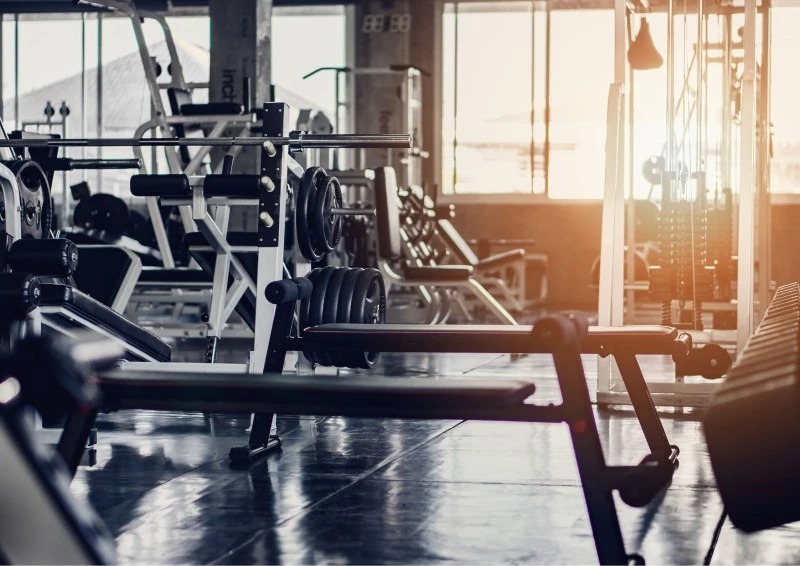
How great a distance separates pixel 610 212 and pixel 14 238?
1.92 meters

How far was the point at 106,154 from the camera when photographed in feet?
35.3

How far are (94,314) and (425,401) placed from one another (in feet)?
5.36

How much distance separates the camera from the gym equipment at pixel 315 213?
303 centimetres

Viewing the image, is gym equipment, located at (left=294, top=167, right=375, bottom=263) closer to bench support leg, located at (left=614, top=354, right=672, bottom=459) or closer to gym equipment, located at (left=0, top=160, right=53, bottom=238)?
gym equipment, located at (left=0, top=160, right=53, bottom=238)

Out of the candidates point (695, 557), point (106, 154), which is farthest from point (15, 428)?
point (106, 154)

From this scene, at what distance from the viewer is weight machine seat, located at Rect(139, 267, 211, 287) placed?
5477 millimetres

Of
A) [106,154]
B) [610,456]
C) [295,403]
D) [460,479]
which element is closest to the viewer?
[295,403]

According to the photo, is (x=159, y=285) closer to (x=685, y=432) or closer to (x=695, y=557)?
(x=685, y=432)

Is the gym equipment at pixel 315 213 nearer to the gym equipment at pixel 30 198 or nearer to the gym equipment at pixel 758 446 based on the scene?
the gym equipment at pixel 30 198

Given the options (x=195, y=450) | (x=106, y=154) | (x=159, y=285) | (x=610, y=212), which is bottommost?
(x=195, y=450)

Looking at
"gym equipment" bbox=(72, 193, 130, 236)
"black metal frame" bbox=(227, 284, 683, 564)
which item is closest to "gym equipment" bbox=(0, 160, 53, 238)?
"black metal frame" bbox=(227, 284, 683, 564)

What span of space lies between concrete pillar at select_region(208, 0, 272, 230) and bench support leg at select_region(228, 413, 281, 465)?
449cm

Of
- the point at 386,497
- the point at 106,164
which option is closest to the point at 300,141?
the point at 386,497

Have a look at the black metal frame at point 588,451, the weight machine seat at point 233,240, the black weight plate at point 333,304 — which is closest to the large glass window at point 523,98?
the weight machine seat at point 233,240
